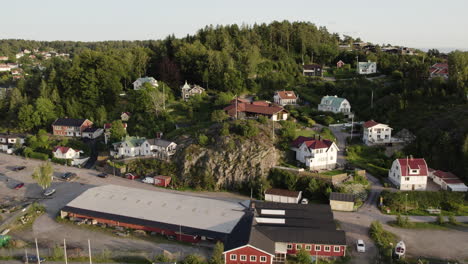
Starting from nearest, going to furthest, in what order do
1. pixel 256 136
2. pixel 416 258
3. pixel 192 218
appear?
pixel 416 258 < pixel 192 218 < pixel 256 136

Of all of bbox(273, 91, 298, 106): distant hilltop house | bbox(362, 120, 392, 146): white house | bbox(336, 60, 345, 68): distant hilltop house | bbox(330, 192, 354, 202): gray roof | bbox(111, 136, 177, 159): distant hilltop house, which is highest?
bbox(336, 60, 345, 68): distant hilltop house

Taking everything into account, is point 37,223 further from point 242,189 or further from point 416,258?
point 416,258

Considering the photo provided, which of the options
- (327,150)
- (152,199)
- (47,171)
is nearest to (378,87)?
(327,150)

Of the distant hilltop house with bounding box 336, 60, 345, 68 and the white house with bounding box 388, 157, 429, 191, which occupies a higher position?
the distant hilltop house with bounding box 336, 60, 345, 68

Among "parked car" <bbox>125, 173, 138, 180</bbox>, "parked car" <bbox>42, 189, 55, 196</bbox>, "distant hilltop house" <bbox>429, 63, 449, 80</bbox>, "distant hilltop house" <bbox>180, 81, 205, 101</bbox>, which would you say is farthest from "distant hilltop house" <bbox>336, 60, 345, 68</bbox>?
"parked car" <bbox>42, 189, 55, 196</bbox>

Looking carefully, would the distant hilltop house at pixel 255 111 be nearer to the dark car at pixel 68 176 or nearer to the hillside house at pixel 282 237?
the dark car at pixel 68 176

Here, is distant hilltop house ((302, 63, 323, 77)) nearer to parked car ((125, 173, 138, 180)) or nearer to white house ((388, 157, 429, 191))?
white house ((388, 157, 429, 191))
